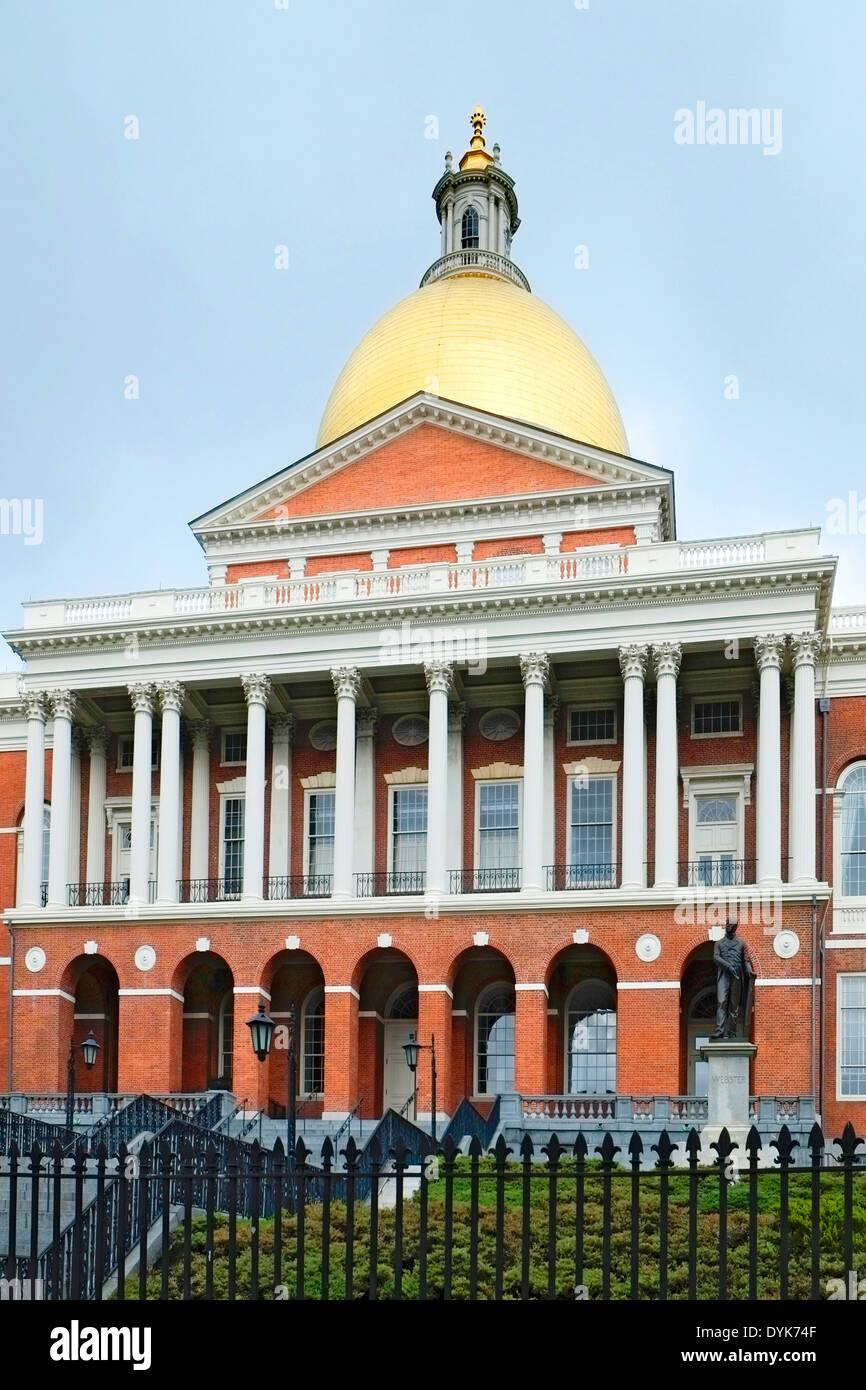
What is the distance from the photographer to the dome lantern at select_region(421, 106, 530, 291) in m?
63.1

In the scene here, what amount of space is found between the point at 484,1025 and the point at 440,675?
864 cm

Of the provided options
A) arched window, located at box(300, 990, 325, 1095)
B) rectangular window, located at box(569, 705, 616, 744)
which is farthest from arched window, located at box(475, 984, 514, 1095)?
rectangular window, located at box(569, 705, 616, 744)

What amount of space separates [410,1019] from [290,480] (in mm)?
15321

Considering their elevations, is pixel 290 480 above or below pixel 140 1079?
above

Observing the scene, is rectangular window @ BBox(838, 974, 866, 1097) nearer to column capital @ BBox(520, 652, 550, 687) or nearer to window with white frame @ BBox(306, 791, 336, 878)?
column capital @ BBox(520, 652, 550, 687)

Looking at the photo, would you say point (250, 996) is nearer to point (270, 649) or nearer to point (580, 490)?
point (270, 649)

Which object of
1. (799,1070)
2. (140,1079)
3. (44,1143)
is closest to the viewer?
(44,1143)

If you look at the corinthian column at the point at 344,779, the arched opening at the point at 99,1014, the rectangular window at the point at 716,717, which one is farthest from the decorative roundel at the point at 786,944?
the arched opening at the point at 99,1014

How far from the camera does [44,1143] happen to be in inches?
1357

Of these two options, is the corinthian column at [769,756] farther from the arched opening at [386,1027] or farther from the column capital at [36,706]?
the column capital at [36,706]

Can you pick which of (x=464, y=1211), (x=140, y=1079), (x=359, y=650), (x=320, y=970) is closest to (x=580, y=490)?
(x=359, y=650)

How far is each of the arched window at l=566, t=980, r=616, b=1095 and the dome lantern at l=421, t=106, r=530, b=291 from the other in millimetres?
25191

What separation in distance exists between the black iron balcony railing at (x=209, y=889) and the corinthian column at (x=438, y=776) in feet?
18.7
